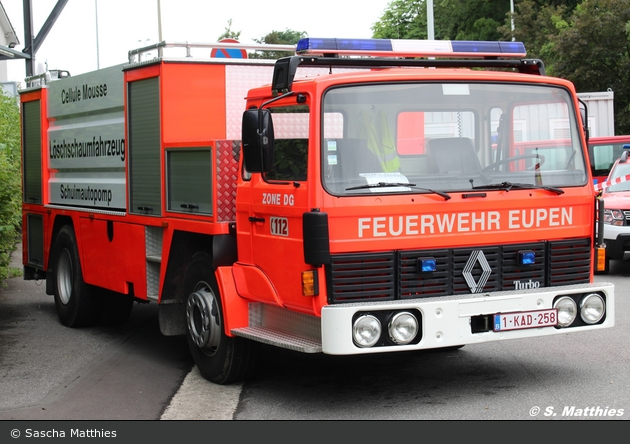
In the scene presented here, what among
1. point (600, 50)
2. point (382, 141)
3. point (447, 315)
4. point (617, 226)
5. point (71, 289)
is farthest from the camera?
point (600, 50)

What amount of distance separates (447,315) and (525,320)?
0.62 metres

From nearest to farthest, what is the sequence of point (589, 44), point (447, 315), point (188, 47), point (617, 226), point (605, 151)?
point (447, 315)
point (188, 47)
point (617, 226)
point (605, 151)
point (589, 44)

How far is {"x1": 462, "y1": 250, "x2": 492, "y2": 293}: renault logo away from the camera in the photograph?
6.69 meters

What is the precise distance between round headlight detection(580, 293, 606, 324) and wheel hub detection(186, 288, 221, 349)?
2.70m

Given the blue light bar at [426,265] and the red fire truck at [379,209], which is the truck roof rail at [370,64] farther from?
the blue light bar at [426,265]

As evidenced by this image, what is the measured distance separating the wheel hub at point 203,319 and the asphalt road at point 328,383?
37 centimetres

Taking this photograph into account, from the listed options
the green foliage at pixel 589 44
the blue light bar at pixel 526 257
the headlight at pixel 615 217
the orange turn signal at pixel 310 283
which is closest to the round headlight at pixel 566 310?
the blue light bar at pixel 526 257

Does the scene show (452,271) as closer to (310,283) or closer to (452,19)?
(310,283)

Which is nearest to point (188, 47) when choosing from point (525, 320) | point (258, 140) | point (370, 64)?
point (370, 64)

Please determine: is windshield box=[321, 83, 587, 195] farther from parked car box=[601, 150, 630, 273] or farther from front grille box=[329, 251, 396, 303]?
parked car box=[601, 150, 630, 273]

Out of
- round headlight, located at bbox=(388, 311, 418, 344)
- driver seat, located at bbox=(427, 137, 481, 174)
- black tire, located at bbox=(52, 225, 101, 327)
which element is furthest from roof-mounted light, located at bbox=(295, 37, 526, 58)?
black tire, located at bbox=(52, 225, 101, 327)

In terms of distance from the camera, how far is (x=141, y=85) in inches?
351

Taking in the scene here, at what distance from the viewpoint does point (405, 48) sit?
7297 millimetres
